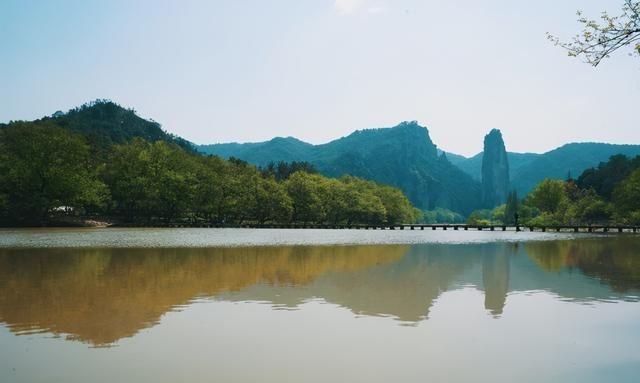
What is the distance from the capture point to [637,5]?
1217 centimetres

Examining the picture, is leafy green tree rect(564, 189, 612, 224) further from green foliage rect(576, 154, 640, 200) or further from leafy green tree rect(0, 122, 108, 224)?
leafy green tree rect(0, 122, 108, 224)

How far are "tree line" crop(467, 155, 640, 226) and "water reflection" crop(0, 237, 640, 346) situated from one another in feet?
266

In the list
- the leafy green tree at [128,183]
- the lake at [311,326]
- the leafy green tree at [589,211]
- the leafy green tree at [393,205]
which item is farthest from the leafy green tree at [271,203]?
the lake at [311,326]

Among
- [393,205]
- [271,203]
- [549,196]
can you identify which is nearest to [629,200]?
[549,196]

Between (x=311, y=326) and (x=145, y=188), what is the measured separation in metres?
87.9

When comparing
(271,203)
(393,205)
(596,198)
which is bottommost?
(271,203)

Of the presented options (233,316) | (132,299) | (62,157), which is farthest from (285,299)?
(62,157)

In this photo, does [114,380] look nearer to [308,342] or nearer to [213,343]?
[213,343]

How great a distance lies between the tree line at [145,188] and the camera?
80750mm

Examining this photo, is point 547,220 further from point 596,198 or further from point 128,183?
point 128,183

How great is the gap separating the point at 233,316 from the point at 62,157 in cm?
8047

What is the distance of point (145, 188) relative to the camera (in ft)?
313

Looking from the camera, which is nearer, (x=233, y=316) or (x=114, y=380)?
(x=114, y=380)

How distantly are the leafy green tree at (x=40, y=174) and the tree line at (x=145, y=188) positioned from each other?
5.5 inches
